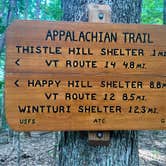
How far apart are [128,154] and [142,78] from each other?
771 mm

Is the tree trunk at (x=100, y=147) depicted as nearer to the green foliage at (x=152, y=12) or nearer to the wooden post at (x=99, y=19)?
the wooden post at (x=99, y=19)

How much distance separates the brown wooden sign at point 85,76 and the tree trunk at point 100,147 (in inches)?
13.8

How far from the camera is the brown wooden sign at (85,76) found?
9.20ft

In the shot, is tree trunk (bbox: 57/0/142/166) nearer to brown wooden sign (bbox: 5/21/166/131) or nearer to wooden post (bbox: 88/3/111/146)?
wooden post (bbox: 88/3/111/146)

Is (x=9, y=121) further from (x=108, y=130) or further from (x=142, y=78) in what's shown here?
(x=142, y=78)

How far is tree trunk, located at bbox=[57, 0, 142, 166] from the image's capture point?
320 centimetres

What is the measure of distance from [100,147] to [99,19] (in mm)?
1109

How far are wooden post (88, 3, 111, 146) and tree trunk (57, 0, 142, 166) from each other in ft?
0.55

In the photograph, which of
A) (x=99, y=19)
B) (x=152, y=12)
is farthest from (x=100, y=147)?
(x=152, y=12)

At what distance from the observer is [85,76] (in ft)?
9.36

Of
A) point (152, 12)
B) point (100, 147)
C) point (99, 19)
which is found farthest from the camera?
point (152, 12)

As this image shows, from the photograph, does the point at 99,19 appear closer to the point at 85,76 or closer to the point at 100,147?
the point at 85,76

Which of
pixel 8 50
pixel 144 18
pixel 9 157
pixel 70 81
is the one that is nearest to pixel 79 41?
pixel 70 81

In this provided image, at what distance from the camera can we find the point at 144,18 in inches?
648
